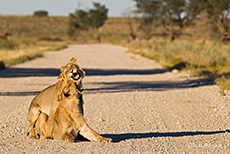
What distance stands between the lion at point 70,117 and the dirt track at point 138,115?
0.42 ft

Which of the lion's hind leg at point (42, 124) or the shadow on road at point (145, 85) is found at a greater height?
the lion's hind leg at point (42, 124)

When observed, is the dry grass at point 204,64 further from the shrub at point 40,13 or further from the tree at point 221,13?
the shrub at point 40,13

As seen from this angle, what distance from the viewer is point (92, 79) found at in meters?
17.8

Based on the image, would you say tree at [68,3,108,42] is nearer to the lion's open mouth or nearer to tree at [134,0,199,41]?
tree at [134,0,199,41]

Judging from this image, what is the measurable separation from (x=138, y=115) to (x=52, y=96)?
404 centimetres

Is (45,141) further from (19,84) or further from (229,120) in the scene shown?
(19,84)

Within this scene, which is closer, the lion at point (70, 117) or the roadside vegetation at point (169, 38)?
the lion at point (70, 117)

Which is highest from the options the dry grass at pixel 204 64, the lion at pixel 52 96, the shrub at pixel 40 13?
the shrub at pixel 40 13

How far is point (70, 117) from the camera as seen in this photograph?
229 inches

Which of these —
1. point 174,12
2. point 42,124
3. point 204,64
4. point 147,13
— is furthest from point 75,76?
point 147,13

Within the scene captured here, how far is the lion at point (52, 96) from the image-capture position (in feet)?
18.3

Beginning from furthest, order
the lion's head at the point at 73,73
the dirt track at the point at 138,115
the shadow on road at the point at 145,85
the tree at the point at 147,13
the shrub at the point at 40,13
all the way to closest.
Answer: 1. the shrub at the point at 40,13
2. the tree at the point at 147,13
3. the shadow on road at the point at 145,85
4. the dirt track at the point at 138,115
5. the lion's head at the point at 73,73

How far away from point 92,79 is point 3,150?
12.0 meters

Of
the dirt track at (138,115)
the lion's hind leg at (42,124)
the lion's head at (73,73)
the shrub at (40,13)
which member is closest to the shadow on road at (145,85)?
the dirt track at (138,115)
